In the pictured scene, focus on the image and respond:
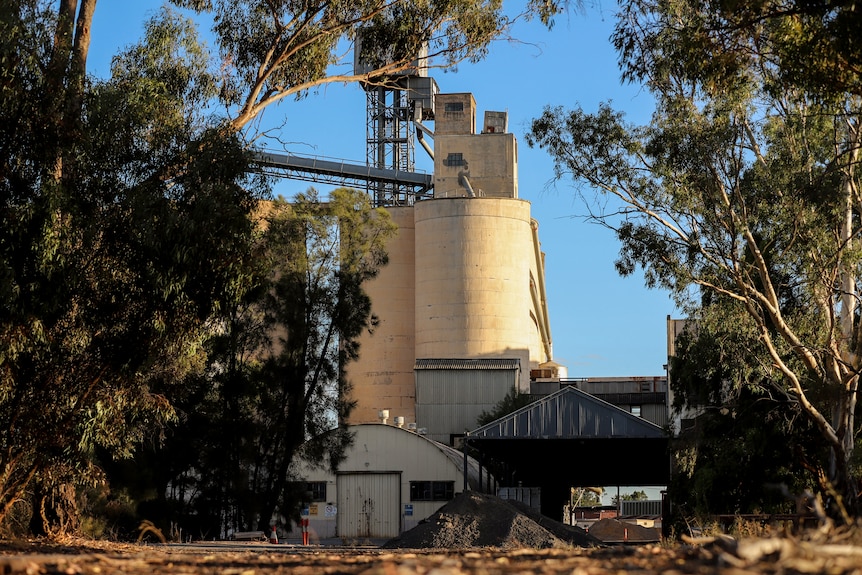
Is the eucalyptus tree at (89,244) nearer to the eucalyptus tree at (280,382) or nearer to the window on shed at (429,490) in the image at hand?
the eucalyptus tree at (280,382)

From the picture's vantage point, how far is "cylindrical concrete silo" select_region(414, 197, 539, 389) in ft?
214

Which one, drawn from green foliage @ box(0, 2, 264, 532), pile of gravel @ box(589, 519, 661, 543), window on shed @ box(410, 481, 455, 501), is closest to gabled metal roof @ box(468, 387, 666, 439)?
window on shed @ box(410, 481, 455, 501)

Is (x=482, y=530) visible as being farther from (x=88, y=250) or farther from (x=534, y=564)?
(x=534, y=564)

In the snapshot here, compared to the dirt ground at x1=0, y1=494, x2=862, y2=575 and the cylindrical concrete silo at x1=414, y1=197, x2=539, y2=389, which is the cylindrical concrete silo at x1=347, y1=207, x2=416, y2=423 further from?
the dirt ground at x1=0, y1=494, x2=862, y2=575

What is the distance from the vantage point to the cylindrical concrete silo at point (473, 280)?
65250 mm

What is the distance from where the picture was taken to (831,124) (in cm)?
2736

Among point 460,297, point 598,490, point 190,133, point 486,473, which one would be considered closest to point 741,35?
point 190,133

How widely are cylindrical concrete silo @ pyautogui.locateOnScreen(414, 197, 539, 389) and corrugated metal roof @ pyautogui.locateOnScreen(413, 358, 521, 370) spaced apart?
2317 mm

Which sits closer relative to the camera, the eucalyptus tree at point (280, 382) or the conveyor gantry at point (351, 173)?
the eucalyptus tree at point (280, 382)

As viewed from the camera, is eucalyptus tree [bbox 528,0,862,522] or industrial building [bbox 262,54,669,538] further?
industrial building [bbox 262,54,669,538]

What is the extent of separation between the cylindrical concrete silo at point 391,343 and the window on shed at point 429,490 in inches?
752

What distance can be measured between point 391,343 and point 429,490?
21.2 metres

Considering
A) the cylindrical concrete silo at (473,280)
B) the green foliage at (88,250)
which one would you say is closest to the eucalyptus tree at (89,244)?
the green foliage at (88,250)

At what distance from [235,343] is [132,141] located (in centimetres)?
1842
